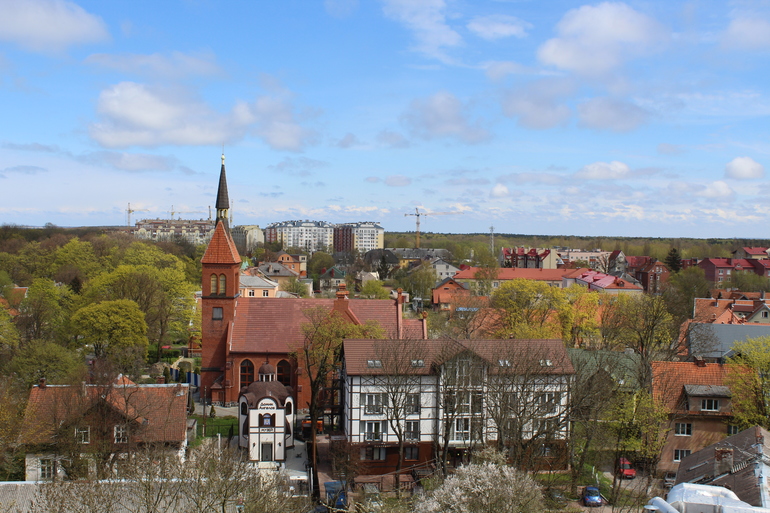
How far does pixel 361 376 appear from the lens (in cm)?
3462

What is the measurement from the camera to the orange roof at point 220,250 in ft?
151

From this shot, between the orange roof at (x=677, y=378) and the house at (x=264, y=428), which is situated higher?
the orange roof at (x=677, y=378)

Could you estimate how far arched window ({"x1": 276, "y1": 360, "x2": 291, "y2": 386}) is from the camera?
44781mm

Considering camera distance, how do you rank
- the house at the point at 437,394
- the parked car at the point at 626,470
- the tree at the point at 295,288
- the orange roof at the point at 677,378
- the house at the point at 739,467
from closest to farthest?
Answer: the house at the point at 739,467, the house at the point at 437,394, the parked car at the point at 626,470, the orange roof at the point at 677,378, the tree at the point at 295,288

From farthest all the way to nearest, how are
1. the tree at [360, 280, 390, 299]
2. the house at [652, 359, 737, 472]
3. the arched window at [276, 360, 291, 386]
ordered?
1. the tree at [360, 280, 390, 299]
2. the arched window at [276, 360, 291, 386]
3. the house at [652, 359, 737, 472]

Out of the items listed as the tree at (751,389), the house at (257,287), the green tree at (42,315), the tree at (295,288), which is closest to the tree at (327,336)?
the tree at (751,389)

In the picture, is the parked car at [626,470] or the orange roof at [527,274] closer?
the parked car at [626,470]

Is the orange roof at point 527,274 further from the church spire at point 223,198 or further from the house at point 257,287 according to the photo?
the church spire at point 223,198

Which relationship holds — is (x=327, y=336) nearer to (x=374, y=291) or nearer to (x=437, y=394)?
(x=437, y=394)

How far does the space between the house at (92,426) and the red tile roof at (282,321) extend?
11.1 m

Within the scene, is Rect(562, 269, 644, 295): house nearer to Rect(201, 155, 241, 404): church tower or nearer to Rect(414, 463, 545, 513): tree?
Rect(201, 155, 241, 404): church tower

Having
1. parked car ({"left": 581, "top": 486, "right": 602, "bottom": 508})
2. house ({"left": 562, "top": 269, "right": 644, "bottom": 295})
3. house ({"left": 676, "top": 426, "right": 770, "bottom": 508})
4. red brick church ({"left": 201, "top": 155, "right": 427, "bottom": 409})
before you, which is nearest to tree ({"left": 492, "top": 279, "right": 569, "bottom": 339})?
red brick church ({"left": 201, "top": 155, "right": 427, "bottom": 409})

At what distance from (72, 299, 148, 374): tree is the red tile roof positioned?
10.2 metres

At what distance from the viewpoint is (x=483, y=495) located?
20078 mm
